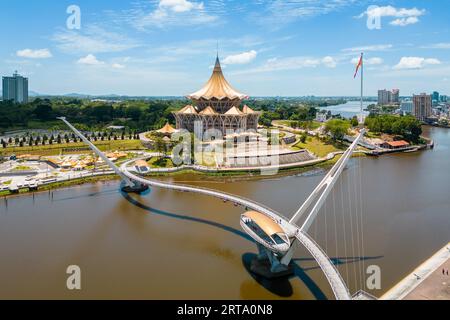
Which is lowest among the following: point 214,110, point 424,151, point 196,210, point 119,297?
point 119,297

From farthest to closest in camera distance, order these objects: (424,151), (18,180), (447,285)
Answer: (424,151), (18,180), (447,285)

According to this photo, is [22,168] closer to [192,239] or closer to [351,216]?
[192,239]

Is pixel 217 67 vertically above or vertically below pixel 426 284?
above

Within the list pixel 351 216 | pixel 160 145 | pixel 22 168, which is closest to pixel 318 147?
pixel 160 145

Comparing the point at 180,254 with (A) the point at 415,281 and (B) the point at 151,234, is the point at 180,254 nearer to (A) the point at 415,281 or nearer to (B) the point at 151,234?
(B) the point at 151,234

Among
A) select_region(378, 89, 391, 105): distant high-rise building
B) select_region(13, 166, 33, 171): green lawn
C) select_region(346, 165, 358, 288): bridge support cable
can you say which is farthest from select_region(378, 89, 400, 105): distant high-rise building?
select_region(13, 166, 33, 171): green lawn

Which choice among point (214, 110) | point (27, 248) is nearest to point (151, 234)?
point (27, 248)

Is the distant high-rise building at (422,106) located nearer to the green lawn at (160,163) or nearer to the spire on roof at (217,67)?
the spire on roof at (217,67)
